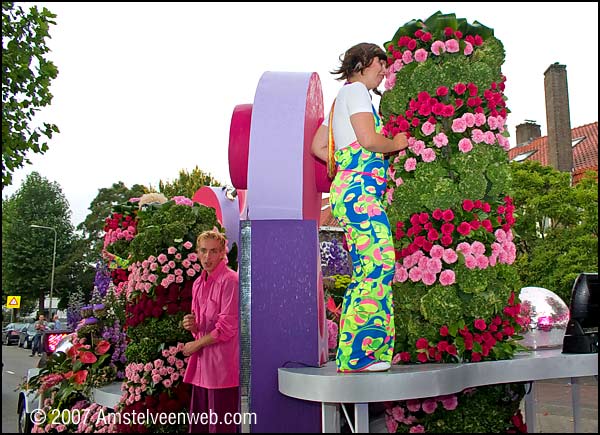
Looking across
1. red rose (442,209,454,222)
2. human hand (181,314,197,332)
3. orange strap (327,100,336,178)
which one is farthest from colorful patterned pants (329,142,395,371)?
human hand (181,314,197,332)

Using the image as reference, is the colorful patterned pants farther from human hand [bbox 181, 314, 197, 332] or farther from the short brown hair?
human hand [bbox 181, 314, 197, 332]

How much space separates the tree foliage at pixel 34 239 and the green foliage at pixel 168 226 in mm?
38046

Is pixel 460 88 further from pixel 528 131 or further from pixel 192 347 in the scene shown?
pixel 528 131

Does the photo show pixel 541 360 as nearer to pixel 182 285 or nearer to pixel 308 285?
pixel 308 285

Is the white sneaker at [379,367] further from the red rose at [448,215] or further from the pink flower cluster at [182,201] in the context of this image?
the pink flower cluster at [182,201]

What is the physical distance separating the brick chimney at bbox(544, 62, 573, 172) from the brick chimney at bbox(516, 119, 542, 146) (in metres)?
6.42

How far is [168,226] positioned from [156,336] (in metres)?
0.88

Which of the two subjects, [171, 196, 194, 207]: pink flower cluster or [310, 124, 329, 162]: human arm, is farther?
[171, 196, 194, 207]: pink flower cluster

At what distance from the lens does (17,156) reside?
7.73 metres

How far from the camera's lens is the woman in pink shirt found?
4.29 meters

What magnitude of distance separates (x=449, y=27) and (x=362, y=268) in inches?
71.9

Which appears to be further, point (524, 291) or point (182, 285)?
point (524, 291)

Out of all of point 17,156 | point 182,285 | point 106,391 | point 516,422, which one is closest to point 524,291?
point 516,422

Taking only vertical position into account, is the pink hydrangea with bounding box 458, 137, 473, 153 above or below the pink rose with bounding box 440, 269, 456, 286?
above
